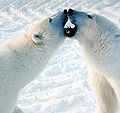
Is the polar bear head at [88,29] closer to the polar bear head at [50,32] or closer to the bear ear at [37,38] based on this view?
the polar bear head at [50,32]

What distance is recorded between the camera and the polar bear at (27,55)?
4.15 metres

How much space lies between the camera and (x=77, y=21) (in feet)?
13.3

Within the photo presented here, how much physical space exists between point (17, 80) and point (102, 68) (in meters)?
0.73

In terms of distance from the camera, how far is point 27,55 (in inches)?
170

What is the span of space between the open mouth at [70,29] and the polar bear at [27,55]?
0.04 metres

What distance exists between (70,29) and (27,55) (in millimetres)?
489

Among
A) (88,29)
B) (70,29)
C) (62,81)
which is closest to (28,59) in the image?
(70,29)

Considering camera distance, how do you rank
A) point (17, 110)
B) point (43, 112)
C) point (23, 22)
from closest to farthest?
point (17, 110) → point (43, 112) → point (23, 22)

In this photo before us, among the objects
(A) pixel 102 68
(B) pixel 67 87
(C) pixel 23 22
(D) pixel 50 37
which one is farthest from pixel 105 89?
(C) pixel 23 22

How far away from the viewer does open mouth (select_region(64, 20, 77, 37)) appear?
159 inches

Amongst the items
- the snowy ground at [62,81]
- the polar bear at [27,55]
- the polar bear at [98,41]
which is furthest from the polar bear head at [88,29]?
the snowy ground at [62,81]

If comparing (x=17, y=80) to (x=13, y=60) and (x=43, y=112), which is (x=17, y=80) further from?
(x=43, y=112)

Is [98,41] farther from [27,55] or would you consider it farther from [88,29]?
[27,55]

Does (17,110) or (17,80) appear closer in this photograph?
(17,80)
